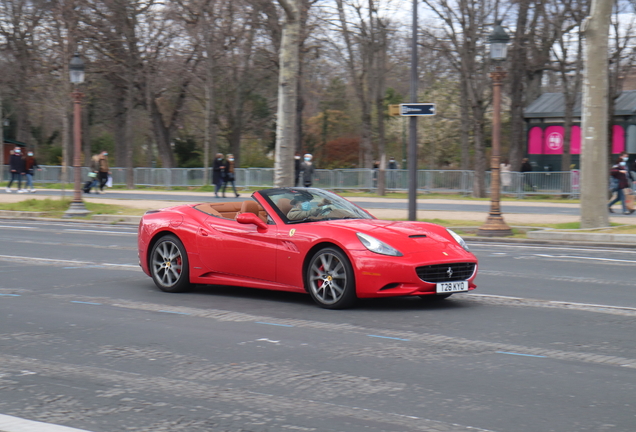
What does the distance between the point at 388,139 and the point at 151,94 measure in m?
25.5

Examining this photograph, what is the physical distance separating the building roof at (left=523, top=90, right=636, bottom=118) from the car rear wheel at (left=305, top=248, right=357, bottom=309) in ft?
117

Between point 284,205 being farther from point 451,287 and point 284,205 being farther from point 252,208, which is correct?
point 451,287

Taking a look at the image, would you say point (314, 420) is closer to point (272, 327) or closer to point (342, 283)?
point (272, 327)

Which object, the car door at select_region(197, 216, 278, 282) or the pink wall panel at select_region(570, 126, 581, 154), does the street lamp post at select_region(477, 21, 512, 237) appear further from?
the pink wall panel at select_region(570, 126, 581, 154)

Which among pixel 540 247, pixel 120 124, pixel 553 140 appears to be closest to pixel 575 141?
pixel 553 140

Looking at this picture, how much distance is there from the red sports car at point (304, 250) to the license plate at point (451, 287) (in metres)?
0.01

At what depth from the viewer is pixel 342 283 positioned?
856 cm

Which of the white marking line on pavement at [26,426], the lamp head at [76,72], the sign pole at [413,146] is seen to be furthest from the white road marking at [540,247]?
the lamp head at [76,72]

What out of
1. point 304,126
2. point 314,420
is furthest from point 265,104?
point 314,420

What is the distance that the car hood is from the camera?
8562mm

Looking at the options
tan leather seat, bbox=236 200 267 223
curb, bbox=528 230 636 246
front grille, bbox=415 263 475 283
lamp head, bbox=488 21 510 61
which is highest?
lamp head, bbox=488 21 510 61

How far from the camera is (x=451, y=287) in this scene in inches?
342

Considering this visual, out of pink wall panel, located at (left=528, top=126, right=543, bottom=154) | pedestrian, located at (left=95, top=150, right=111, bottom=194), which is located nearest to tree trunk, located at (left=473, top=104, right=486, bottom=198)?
pink wall panel, located at (left=528, top=126, right=543, bottom=154)

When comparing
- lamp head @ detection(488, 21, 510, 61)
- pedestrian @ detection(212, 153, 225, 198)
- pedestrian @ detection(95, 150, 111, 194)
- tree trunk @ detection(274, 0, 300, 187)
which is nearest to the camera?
lamp head @ detection(488, 21, 510, 61)
